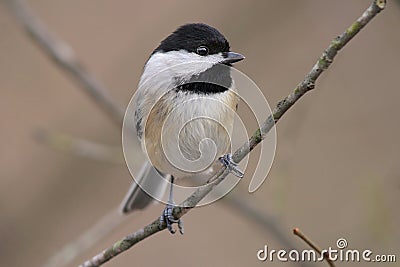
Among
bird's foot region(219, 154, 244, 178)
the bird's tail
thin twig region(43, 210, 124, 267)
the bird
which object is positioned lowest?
thin twig region(43, 210, 124, 267)

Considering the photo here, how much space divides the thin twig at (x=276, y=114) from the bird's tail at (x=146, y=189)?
56cm

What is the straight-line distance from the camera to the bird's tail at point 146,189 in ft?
7.41

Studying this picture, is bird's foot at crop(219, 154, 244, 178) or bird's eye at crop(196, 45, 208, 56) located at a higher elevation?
bird's eye at crop(196, 45, 208, 56)

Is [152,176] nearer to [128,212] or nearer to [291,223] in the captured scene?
[128,212]

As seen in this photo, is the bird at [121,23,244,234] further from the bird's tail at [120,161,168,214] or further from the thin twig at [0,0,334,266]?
the thin twig at [0,0,334,266]

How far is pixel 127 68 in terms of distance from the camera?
3.31 metres

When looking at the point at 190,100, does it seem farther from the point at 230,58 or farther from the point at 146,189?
the point at 146,189

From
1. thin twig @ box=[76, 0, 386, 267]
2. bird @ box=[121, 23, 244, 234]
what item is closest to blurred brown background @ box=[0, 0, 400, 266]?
bird @ box=[121, 23, 244, 234]

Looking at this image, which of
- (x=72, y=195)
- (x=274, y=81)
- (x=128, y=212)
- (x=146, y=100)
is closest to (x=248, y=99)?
(x=146, y=100)

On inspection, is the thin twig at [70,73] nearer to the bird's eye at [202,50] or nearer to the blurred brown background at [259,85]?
the blurred brown background at [259,85]

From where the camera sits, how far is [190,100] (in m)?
1.68

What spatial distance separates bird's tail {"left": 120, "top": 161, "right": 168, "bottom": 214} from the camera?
2.26 meters

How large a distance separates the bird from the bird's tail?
39 centimetres

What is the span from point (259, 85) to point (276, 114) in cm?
188
